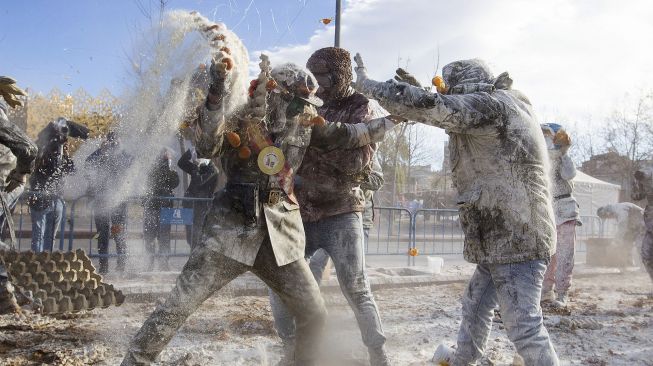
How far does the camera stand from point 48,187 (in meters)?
7.09

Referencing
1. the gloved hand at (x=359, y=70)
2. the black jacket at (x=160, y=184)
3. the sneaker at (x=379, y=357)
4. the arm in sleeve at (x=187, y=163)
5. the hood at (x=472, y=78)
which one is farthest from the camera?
the arm in sleeve at (x=187, y=163)

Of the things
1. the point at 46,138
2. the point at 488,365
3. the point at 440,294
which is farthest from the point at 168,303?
the point at 440,294

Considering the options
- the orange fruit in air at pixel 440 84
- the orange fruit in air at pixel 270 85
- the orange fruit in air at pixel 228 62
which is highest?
the orange fruit in air at pixel 440 84

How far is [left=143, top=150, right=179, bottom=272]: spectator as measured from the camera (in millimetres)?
7707

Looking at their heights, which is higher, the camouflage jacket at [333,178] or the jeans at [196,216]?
the camouflage jacket at [333,178]

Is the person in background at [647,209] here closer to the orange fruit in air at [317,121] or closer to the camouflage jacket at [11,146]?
the orange fruit in air at [317,121]

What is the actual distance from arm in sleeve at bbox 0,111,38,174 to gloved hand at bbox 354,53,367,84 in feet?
9.15

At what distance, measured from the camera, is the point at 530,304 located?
2957 millimetres

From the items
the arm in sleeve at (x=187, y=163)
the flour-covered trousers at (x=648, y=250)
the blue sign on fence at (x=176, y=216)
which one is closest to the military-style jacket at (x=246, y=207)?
the flour-covered trousers at (x=648, y=250)

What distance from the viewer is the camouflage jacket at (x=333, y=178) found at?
147 inches

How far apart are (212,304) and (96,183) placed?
2.77m

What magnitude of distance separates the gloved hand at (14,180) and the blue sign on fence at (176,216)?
9.98 feet

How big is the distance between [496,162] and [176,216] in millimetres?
5773

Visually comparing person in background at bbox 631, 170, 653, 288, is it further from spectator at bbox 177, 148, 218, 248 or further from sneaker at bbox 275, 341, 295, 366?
spectator at bbox 177, 148, 218, 248
